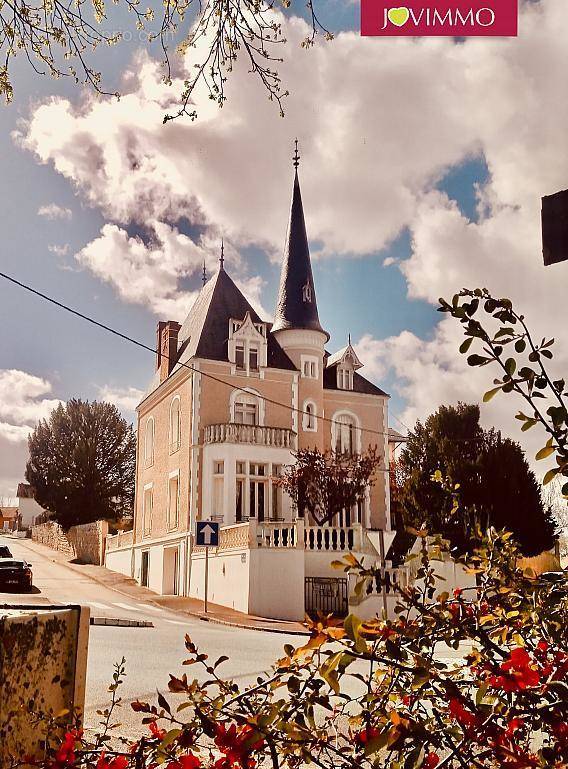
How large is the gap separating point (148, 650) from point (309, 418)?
21143 millimetres

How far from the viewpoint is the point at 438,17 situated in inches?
184

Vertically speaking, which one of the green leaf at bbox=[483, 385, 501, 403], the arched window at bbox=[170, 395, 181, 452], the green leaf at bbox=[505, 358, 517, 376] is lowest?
the green leaf at bbox=[483, 385, 501, 403]

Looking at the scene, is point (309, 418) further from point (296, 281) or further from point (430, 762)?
point (430, 762)

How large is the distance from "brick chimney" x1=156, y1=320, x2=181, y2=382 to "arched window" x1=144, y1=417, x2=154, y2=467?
9.29 feet

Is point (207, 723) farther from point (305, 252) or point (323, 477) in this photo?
point (305, 252)

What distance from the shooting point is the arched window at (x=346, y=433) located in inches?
1323

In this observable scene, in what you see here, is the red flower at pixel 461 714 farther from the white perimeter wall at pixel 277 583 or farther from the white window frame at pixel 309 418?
the white window frame at pixel 309 418

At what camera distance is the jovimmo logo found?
466cm

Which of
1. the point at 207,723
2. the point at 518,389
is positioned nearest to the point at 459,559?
the point at 518,389

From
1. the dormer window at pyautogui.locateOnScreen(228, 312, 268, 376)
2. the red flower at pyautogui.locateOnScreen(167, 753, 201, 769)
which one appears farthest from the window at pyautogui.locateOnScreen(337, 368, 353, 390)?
the red flower at pyautogui.locateOnScreen(167, 753, 201, 769)

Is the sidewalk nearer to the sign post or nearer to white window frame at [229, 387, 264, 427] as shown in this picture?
the sign post

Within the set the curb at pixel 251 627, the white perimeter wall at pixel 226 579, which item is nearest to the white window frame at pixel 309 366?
the white perimeter wall at pixel 226 579

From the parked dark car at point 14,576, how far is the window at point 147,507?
8.52m

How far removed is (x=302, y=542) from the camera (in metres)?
22.8
